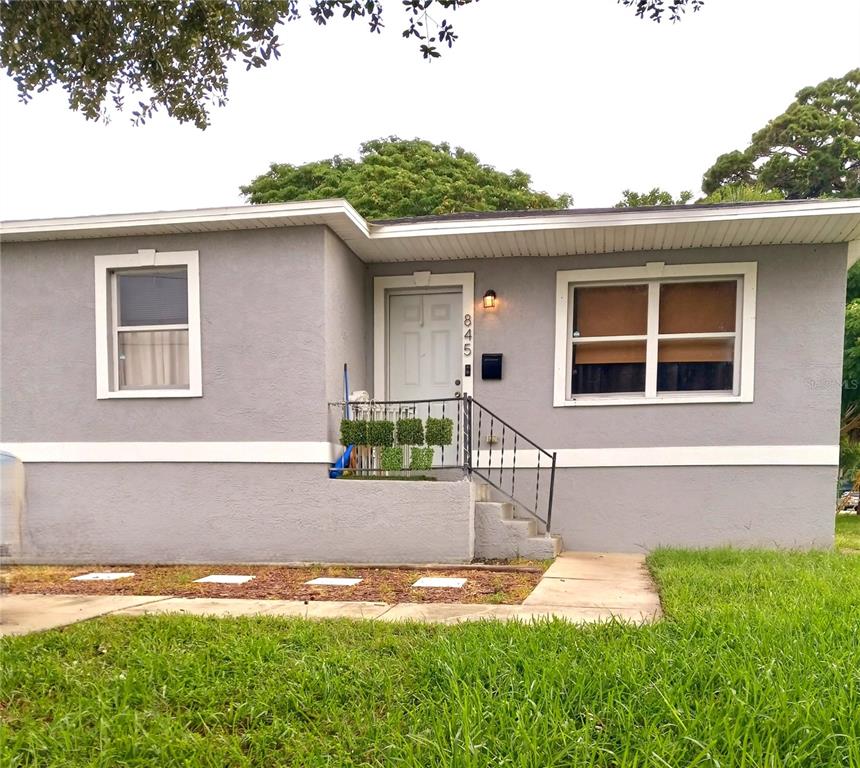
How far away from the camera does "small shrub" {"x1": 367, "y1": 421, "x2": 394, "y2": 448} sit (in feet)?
18.0

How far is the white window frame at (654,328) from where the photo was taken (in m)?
5.80

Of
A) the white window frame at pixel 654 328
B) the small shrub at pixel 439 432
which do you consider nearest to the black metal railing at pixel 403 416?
the small shrub at pixel 439 432

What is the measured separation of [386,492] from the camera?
17.9ft

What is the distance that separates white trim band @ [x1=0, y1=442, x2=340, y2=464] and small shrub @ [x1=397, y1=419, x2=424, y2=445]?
2.36 ft

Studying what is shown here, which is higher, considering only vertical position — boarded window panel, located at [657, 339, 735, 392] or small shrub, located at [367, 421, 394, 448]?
boarded window panel, located at [657, 339, 735, 392]

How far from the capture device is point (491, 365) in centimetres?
626

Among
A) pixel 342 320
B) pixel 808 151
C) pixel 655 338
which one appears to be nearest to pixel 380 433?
pixel 342 320

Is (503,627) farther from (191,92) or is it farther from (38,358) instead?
(38,358)

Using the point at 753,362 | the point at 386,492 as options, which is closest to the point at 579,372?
the point at 753,362

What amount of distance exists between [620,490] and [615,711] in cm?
424

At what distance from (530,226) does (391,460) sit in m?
2.60

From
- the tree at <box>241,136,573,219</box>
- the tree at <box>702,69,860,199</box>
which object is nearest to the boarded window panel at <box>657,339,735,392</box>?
the tree at <box>241,136,573,219</box>

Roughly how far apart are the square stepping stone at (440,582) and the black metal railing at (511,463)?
1448mm

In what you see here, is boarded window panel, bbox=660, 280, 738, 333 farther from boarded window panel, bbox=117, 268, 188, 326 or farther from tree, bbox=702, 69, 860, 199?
tree, bbox=702, 69, 860, 199
